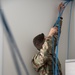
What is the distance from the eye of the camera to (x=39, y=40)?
1.25 metres

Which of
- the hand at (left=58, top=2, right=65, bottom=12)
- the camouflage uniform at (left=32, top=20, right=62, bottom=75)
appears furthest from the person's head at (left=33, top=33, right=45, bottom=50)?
the hand at (left=58, top=2, right=65, bottom=12)

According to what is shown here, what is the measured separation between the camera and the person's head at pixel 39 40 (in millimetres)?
1228

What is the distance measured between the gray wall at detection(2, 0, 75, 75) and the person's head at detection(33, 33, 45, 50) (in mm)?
59

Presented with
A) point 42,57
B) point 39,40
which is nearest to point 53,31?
point 39,40

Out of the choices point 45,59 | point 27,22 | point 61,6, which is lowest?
point 45,59

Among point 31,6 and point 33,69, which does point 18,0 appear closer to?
point 31,6

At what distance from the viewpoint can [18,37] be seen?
3.99ft

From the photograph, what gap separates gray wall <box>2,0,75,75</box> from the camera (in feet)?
3.83

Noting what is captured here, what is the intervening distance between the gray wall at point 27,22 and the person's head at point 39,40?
6 cm

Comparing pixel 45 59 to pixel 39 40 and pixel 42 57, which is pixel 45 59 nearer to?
pixel 42 57

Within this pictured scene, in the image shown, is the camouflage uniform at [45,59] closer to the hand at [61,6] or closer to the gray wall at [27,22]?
the gray wall at [27,22]

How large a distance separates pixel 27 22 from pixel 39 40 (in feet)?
0.62

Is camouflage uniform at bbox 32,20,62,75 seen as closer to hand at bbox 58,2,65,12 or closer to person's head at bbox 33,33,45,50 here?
person's head at bbox 33,33,45,50

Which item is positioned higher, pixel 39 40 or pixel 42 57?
pixel 39 40
